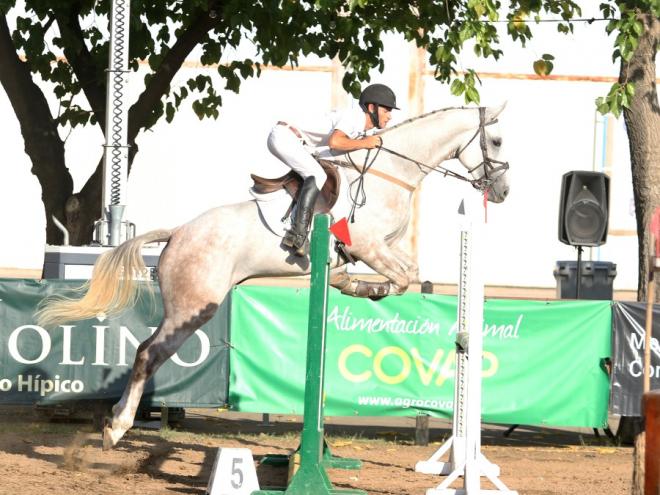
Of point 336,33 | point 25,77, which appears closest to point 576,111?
point 336,33

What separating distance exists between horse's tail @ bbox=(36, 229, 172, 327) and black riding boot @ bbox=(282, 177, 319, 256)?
3.85 feet

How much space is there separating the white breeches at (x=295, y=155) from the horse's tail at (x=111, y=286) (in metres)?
1.18

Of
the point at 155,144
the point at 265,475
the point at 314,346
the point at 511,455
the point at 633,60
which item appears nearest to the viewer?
the point at 314,346

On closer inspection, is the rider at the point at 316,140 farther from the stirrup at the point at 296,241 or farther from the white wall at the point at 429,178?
the white wall at the point at 429,178

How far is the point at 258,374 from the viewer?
11508mm

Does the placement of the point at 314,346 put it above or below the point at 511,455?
above

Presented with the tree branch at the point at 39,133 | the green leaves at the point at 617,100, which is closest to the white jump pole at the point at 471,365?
the green leaves at the point at 617,100

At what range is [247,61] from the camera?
15141mm

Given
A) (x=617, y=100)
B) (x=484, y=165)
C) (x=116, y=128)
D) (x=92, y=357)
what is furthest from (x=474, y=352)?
(x=116, y=128)

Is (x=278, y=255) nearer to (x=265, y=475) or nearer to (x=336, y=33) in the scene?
(x=265, y=475)

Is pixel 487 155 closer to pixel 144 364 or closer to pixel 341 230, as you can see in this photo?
pixel 341 230

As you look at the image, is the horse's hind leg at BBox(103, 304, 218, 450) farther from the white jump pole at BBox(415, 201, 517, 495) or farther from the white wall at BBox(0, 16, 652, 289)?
the white wall at BBox(0, 16, 652, 289)

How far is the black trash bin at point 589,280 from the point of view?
14.6 m

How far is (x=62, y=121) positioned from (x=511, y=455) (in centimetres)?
711
